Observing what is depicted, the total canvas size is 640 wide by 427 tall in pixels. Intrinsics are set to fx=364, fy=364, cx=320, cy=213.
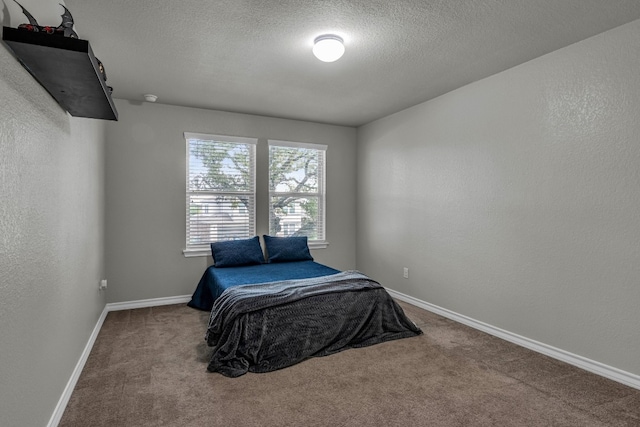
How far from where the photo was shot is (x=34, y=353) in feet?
5.43

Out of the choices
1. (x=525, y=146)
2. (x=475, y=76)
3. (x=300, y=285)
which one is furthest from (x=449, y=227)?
(x=300, y=285)

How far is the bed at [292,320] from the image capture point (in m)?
2.71

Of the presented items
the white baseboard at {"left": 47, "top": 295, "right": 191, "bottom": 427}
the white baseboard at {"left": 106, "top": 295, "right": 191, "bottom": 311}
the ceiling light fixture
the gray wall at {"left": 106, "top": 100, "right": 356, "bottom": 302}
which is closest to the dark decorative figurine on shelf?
the ceiling light fixture

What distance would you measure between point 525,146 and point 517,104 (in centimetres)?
39

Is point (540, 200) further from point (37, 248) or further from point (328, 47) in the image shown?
point (37, 248)

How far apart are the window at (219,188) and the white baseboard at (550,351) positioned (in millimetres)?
2601

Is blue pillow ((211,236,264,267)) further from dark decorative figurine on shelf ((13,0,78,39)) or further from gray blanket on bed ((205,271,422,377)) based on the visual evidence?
dark decorative figurine on shelf ((13,0,78,39))

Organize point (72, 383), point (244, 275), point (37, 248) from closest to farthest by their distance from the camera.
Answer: point (37, 248) → point (72, 383) → point (244, 275)

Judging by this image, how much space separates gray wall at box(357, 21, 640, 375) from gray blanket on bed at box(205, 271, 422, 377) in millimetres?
962

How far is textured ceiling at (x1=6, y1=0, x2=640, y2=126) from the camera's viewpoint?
2.30 meters

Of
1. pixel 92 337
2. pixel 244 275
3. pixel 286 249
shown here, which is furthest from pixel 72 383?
pixel 286 249

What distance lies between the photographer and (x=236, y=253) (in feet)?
14.3

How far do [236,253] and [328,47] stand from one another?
2.63m

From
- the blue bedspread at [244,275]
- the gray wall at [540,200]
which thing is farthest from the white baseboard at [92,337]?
the gray wall at [540,200]
